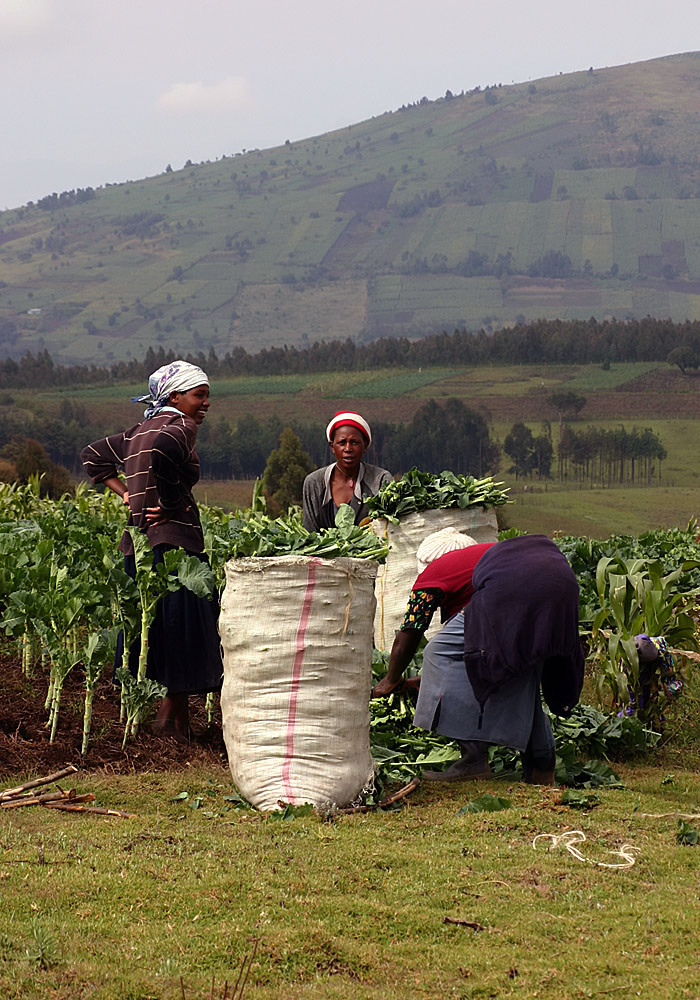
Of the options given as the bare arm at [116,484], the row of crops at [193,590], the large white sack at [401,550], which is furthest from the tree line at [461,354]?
the bare arm at [116,484]

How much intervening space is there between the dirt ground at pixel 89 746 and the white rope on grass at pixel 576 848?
1.99 meters

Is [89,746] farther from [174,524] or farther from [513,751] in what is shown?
[513,751]

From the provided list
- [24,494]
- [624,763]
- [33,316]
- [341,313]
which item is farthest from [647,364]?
[33,316]

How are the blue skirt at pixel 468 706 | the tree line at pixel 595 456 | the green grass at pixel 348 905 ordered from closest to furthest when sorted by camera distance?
the green grass at pixel 348 905, the blue skirt at pixel 468 706, the tree line at pixel 595 456

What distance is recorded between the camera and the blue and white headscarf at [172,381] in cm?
622

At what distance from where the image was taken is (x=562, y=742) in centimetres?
593

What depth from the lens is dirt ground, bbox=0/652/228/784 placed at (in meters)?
5.67

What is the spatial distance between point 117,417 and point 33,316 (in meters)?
145

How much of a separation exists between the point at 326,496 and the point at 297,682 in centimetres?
253

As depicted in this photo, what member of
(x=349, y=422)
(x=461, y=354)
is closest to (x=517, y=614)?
(x=349, y=422)

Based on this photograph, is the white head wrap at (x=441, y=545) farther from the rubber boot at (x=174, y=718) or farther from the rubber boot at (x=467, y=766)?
the rubber boot at (x=174, y=718)

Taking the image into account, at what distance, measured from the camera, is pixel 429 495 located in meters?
7.13

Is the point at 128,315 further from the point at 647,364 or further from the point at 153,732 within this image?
the point at 153,732

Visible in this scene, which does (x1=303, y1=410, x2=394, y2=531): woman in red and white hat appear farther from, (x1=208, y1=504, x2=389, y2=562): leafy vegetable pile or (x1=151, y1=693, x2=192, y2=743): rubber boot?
(x1=208, y1=504, x2=389, y2=562): leafy vegetable pile
